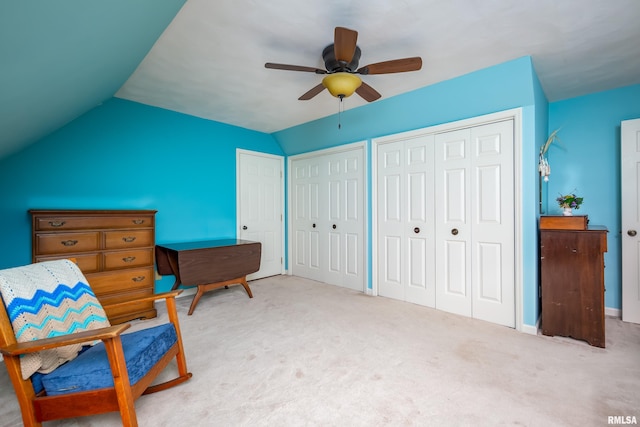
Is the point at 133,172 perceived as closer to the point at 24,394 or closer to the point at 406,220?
the point at 24,394

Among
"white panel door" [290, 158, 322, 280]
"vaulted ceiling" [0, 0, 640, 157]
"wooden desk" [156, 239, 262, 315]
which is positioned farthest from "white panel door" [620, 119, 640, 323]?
"wooden desk" [156, 239, 262, 315]

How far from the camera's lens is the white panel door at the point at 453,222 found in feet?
9.26

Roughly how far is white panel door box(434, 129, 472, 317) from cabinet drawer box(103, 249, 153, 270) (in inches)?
121

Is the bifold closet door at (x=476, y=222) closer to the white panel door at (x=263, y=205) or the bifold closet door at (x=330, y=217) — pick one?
the bifold closet door at (x=330, y=217)

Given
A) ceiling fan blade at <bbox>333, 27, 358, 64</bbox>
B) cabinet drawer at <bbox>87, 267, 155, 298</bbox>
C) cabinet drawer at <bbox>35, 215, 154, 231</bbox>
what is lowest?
cabinet drawer at <bbox>87, 267, 155, 298</bbox>

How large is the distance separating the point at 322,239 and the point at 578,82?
3372mm

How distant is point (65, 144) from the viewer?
9.08 feet

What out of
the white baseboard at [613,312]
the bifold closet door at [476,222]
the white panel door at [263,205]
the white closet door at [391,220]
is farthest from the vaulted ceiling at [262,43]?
the white baseboard at [613,312]

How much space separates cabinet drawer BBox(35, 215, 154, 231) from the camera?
7.65ft

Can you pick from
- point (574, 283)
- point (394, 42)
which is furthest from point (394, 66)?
point (574, 283)

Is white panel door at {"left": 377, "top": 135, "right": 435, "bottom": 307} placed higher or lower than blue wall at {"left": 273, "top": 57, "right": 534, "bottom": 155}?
lower

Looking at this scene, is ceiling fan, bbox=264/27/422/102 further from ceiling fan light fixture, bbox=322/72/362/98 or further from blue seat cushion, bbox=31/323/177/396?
blue seat cushion, bbox=31/323/177/396

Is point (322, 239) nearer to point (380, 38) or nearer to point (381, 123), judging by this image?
point (381, 123)

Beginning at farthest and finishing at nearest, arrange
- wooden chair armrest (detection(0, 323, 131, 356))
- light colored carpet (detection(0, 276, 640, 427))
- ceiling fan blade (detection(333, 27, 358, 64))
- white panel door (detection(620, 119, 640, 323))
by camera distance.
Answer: white panel door (detection(620, 119, 640, 323)) → ceiling fan blade (detection(333, 27, 358, 64)) → light colored carpet (detection(0, 276, 640, 427)) → wooden chair armrest (detection(0, 323, 131, 356))
